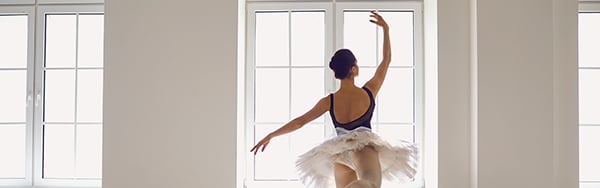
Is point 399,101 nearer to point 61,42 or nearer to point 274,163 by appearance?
point 274,163

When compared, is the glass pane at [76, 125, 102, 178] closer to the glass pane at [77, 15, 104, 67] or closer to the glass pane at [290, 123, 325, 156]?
the glass pane at [77, 15, 104, 67]

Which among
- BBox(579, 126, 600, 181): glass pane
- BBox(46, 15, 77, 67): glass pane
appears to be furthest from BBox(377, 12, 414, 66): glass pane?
BBox(46, 15, 77, 67): glass pane

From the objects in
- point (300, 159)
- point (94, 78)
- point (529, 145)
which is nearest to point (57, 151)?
point (94, 78)

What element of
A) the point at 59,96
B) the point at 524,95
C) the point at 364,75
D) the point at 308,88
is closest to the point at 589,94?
the point at 524,95

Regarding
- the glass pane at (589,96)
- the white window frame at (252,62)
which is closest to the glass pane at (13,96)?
the white window frame at (252,62)

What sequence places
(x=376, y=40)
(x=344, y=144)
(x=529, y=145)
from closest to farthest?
(x=344, y=144) → (x=529, y=145) → (x=376, y=40)

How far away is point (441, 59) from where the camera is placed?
3412 mm

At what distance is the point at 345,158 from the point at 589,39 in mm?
2209

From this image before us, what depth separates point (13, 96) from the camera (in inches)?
157

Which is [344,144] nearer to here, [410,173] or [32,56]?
[410,173]

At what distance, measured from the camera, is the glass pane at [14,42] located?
3.99 meters

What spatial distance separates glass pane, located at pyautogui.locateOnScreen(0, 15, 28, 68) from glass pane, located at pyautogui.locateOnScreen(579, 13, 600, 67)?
388cm

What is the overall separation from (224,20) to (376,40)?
107 cm

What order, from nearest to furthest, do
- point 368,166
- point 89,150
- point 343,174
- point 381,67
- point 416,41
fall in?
1. point 368,166
2. point 343,174
3. point 381,67
4. point 416,41
5. point 89,150
